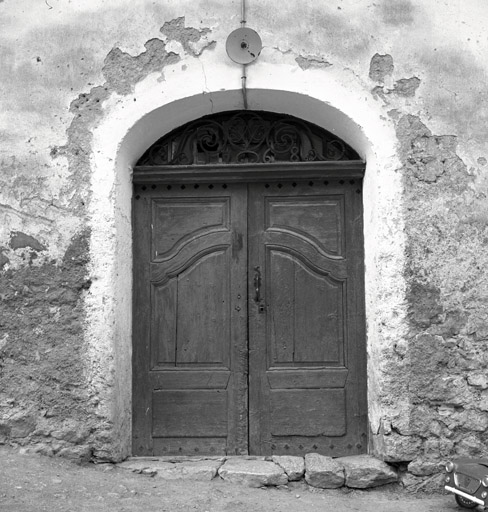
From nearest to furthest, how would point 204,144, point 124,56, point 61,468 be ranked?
point 61,468
point 124,56
point 204,144

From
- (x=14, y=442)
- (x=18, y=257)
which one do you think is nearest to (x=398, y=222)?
(x=18, y=257)

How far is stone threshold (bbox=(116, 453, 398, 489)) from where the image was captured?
4281mm

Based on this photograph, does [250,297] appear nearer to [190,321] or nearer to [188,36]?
[190,321]

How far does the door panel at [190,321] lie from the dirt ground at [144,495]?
451 mm

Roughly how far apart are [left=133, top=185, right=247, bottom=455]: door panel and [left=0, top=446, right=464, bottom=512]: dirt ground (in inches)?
17.8

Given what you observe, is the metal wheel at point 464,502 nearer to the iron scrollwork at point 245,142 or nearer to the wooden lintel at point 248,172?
the wooden lintel at point 248,172

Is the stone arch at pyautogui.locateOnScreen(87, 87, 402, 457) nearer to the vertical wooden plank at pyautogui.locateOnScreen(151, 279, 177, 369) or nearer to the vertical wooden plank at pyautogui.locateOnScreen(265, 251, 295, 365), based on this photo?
the vertical wooden plank at pyautogui.locateOnScreen(151, 279, 177, 369)

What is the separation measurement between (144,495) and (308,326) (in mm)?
1463

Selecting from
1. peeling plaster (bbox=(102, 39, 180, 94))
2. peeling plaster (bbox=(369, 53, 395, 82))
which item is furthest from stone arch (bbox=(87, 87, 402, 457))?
peeling plaster (bbox=(369, 53, 395, 82))

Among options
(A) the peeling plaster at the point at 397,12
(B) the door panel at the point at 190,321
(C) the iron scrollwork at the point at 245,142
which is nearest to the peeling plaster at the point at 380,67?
(A) the peeling plaster at the point at 397,12

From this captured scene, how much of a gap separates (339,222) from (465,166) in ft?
2.80

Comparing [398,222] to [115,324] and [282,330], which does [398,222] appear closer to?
[282,330]

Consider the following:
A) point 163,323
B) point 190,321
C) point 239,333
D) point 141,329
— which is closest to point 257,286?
point 239,333

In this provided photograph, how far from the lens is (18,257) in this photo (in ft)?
14.7
